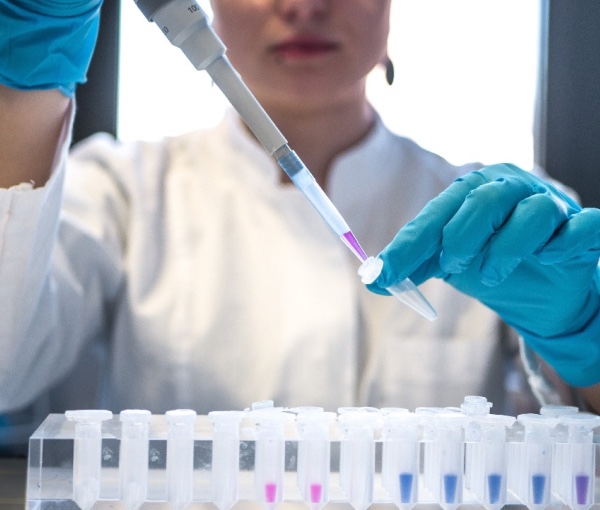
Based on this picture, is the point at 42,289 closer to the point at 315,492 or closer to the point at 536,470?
the point at 315,492

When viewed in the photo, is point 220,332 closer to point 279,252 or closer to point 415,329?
point 279,252

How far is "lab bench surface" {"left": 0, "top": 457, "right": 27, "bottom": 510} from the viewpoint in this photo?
2.30ft

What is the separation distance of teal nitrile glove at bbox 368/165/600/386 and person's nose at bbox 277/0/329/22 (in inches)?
14.3

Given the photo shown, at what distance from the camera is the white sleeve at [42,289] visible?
0.83m

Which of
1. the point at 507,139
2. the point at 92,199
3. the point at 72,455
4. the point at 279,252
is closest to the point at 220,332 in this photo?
the point at 279,252

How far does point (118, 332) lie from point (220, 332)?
0.48 ft

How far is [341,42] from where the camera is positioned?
1061 millimetres

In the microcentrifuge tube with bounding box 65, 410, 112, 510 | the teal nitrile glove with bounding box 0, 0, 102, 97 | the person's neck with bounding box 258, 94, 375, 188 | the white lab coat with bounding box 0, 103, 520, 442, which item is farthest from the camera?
the person's neck with bounding box 258, 94, 375, 188

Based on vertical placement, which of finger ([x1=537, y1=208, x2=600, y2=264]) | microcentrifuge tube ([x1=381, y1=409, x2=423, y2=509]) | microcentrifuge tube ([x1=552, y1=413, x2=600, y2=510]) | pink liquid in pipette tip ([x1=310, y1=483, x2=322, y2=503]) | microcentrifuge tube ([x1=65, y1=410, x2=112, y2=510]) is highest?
microcentrifuge tube ([x1=65, y1=410, x2=112, y2=510])

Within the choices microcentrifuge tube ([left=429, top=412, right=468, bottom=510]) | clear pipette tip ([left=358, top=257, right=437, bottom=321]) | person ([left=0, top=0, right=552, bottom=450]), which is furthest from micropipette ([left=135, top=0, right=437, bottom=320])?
person ([left=0, top=0, right=552, bottom=450])

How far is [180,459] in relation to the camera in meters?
0.65

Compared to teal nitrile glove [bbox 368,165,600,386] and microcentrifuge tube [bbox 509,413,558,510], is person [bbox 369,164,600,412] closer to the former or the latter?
teal nitrile glove [bbox 368,165,600,386]

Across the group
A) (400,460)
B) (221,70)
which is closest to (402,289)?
(400,460)

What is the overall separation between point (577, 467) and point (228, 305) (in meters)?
0.53
